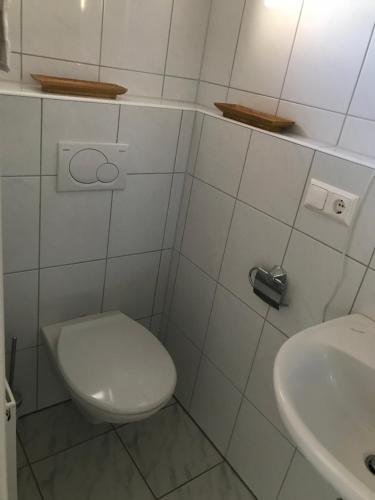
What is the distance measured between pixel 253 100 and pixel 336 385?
3.32ft

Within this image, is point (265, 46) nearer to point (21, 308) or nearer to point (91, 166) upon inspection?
point (91, 166)

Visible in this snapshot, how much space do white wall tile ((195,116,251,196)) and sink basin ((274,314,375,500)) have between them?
2.04 ft

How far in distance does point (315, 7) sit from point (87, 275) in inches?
46.6

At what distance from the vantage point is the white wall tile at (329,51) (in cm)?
118

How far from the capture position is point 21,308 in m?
1.50

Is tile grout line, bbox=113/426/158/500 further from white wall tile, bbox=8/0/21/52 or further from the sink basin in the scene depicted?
white wall tile, bbox=8/0/21/52

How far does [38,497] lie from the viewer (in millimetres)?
1403

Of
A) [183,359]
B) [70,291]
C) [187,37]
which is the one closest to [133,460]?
[183,359]

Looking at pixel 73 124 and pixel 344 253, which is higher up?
pixel 73 124

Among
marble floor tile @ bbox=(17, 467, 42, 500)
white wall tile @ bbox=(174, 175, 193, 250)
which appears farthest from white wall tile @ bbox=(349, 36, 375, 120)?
marble floor tile @ bbox=(17, 467, 42, 500)

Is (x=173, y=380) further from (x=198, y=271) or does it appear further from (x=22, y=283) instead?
(x=22, y=283)

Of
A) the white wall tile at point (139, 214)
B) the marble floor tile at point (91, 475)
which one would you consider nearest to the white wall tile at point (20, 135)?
the white wall tile at point (139, 214)

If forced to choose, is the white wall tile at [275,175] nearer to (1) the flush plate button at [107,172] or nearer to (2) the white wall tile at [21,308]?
(1) the flush plate button at [107,172]

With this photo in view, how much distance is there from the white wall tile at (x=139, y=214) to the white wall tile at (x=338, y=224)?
615mm
